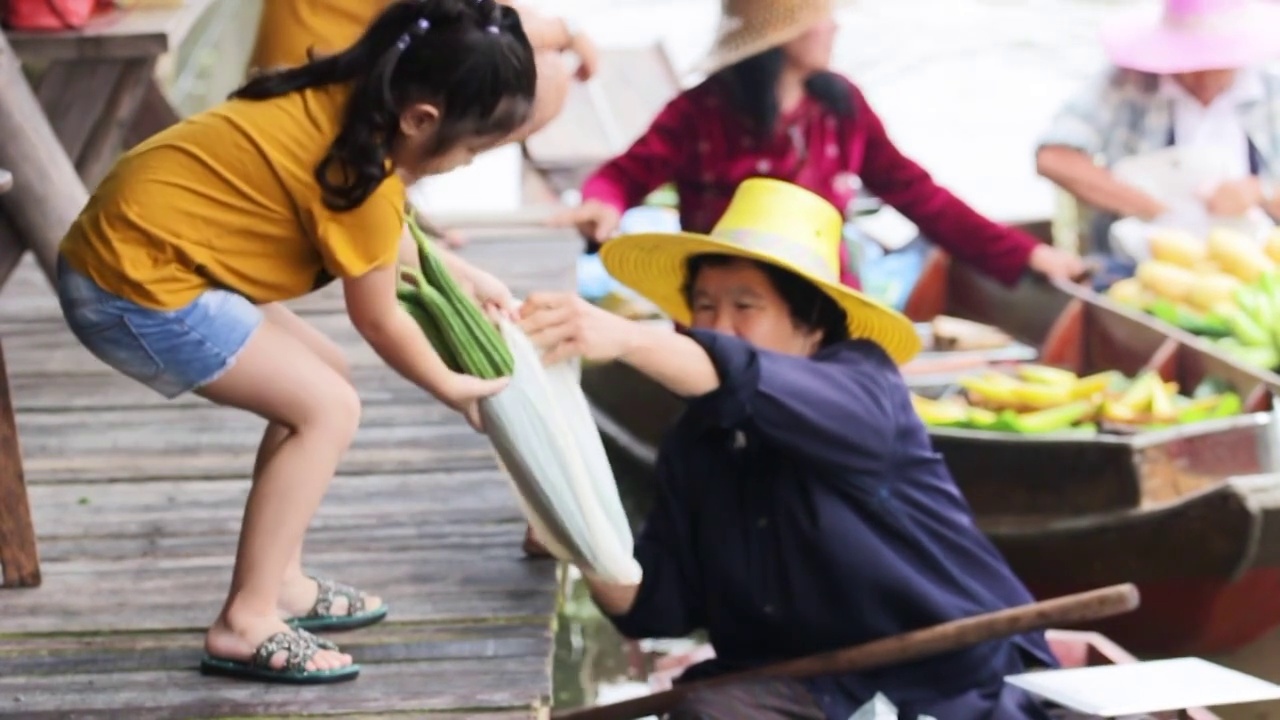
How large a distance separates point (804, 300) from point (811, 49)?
1313 mm

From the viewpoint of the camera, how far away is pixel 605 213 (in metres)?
4.45

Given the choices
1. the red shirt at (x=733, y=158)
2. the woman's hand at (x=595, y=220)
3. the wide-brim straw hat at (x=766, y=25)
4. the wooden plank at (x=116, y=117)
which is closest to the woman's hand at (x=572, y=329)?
the woman's hand at (x=595, y=220)

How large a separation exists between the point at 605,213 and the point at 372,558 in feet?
3.86

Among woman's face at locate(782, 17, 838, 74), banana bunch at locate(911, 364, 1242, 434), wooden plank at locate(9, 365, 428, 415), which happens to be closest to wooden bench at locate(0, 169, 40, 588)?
wooden plank at locate(9, 365, 428, 415)

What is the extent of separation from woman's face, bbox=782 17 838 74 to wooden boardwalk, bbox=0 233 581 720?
1.14m

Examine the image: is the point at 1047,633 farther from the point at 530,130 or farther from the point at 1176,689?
the point at 530,130

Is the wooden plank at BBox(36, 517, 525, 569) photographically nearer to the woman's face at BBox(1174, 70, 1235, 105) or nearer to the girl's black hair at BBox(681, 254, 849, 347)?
the girl's black hair at BBox(681, 254, 849, 347)

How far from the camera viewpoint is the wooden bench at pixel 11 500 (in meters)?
3.30

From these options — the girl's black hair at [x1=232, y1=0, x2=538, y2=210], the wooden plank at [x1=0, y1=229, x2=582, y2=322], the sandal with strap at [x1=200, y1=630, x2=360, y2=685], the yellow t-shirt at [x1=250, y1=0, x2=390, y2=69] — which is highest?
the girl's black hair at [x1=232, y1=0, x2=538, y2=210]

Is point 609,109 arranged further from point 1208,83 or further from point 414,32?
point 414,32

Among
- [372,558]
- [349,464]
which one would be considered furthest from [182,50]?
[372,558]

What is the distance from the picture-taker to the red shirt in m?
4.50

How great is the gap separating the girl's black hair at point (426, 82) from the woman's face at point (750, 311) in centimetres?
69

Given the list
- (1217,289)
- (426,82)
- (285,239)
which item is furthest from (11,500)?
(1217,289)
